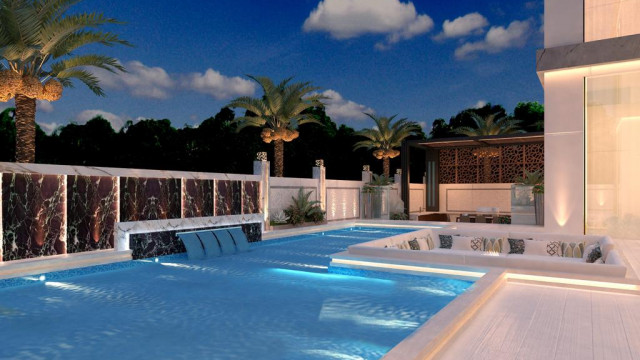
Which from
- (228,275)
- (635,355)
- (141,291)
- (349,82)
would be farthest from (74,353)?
(349,82)

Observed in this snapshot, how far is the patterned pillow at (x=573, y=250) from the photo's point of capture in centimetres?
858

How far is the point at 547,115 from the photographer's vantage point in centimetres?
1216

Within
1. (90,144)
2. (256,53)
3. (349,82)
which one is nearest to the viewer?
(90,144)

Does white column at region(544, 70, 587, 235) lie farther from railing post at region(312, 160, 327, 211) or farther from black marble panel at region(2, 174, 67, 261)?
black marble panel at region(2, 174, 67, 261)

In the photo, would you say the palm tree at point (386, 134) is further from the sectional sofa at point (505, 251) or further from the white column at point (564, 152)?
the sectional sofa at point (505, 251)

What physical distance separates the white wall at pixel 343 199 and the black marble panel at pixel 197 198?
21.3 ft

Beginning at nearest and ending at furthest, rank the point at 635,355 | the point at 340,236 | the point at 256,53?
1. the point at 635,355
2. the point at 340,236
3. the point at 256,53

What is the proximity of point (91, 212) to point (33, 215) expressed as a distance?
1254 mm

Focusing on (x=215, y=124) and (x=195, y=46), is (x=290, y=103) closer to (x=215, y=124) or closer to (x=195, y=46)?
(x=215, y=124)

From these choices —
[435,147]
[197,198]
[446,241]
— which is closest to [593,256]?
[446,241]

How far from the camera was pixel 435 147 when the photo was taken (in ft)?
76.5

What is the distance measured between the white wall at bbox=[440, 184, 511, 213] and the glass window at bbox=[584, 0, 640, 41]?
11.8 meters

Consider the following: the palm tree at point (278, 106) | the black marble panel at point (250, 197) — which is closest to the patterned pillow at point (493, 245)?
the black marble panel at point (250, 197)

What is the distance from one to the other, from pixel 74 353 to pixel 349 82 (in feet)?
142
